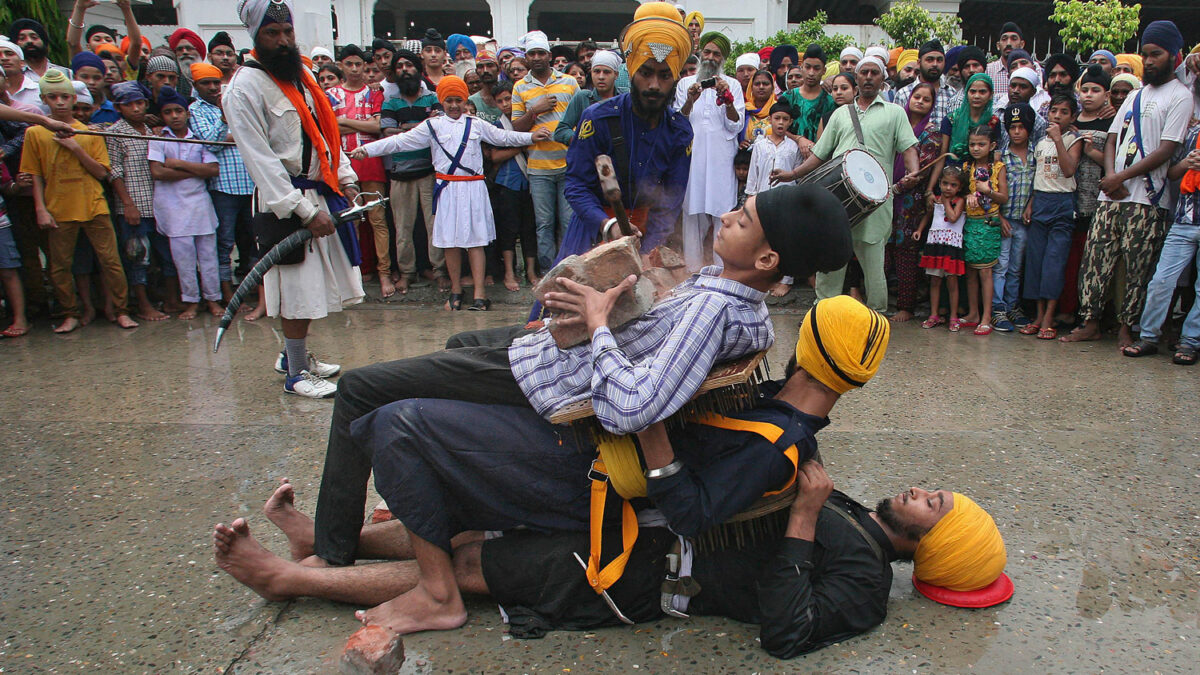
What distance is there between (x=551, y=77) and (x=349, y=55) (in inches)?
81.7

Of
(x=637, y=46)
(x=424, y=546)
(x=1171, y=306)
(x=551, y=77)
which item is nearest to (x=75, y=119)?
(x=551, y=77)

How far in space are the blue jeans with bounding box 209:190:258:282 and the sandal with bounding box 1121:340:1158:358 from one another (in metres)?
6.49

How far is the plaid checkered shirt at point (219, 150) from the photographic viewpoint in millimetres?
6512

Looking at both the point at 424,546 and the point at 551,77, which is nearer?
the point at 424,546

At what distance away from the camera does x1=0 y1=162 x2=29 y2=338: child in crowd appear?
5879 mm

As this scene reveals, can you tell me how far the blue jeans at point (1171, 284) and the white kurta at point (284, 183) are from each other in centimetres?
516

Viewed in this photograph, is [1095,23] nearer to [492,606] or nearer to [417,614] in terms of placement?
[492,606]

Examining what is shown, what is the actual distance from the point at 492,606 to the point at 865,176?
2.26m

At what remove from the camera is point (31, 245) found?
6.50m

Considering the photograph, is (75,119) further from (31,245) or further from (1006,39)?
(1006,39)

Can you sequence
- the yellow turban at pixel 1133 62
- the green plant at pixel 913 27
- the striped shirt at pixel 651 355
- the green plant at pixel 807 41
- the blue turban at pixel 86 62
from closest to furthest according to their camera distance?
the striped shirt at pixel 651 355
the blue turban at pixel 86 62
the yellow turban at pixel 1133 62
the green plant at pixel 913 27
the green plant at pixel 807 41

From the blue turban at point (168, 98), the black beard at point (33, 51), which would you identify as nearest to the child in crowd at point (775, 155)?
the blue turban at point (168, 98)

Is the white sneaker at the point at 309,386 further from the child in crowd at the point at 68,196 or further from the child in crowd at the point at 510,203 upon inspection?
the child in crowd at the point at 510,203

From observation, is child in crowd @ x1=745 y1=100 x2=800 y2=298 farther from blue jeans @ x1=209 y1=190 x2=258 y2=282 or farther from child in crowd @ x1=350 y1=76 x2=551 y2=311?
blue jeans @ x1=209 y1=190 x2=258 y2=282
